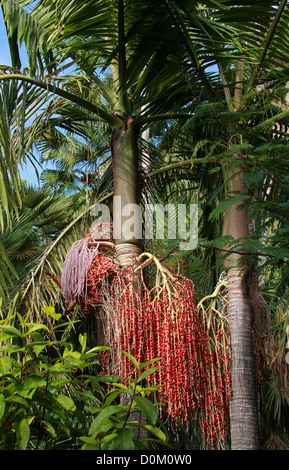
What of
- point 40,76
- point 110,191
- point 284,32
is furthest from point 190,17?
point 110,191

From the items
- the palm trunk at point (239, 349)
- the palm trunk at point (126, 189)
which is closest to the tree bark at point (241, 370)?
the palm trunk at point (239, 349)

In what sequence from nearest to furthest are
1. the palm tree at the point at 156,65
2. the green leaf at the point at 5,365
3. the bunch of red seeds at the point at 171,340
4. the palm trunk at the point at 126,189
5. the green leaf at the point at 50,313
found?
the green leaf at the point at 5,365 → the green leaf at the point at 50,313 → the bunch of red seeds at the point at 171,340 → the palm tree at the point at 156,65 → the palm trunk at the point at 126,189

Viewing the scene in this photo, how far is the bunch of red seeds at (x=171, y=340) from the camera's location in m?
3.59

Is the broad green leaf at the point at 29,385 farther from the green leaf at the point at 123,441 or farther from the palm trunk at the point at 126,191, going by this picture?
the palm trunk at the point at 126,191

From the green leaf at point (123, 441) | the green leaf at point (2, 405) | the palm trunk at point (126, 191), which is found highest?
the palm trunk at point (126, 191)

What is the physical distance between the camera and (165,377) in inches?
141

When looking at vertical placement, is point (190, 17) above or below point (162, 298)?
above

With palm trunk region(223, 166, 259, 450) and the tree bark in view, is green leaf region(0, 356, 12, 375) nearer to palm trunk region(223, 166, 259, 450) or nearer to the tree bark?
palm trunk region(223, 166, 259, 450)

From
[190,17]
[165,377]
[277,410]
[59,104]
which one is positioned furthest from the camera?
[277,410]

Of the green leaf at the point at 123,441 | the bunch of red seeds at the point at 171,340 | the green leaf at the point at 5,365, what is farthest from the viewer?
the bunch of red seeds at the point at 171,340

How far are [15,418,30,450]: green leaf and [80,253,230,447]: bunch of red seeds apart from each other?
2.05 m

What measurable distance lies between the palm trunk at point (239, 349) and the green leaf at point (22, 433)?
7.83 feet

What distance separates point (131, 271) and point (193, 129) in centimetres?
200
